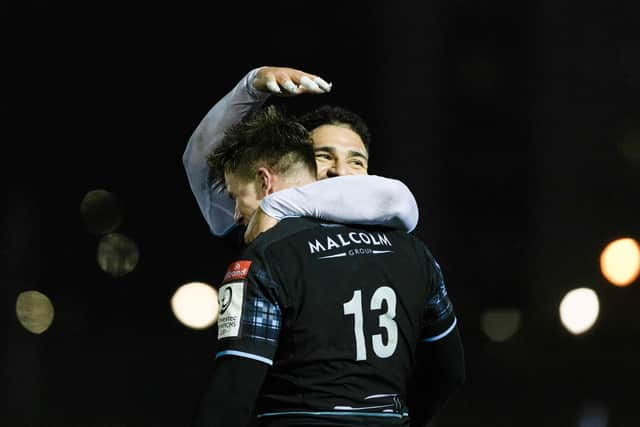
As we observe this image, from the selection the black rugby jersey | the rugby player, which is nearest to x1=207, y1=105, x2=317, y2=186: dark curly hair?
the rugby player

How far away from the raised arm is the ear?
275mm

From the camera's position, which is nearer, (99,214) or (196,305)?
(196,305)

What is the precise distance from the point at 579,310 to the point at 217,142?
21.6 meters

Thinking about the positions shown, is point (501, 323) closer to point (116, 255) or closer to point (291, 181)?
point (116, 255)

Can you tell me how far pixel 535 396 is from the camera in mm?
14516

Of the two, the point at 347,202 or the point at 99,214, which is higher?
the point at 99,214

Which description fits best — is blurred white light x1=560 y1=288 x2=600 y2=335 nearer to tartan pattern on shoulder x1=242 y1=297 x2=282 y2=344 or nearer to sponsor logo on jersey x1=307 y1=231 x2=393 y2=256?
sponsor logo on jersey x1=307 y1=231 x2=393 y2=256

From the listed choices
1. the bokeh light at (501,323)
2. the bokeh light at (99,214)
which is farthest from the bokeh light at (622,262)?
the bokeh light at (99,214)

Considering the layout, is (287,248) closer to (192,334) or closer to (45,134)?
(45,134)

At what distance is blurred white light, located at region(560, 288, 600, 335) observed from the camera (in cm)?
2364

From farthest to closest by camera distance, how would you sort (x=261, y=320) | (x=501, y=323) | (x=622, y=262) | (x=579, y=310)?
(x=501, y=323) < (x=579, y=310) < (x=622, y=262) < (x=261, y=320)

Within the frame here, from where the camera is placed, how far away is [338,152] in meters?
3.71

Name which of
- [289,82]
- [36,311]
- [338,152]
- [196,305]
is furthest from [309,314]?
[36,311]

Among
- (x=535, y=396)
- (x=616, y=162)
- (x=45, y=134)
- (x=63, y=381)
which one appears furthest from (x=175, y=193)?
(x=535, y=396)
